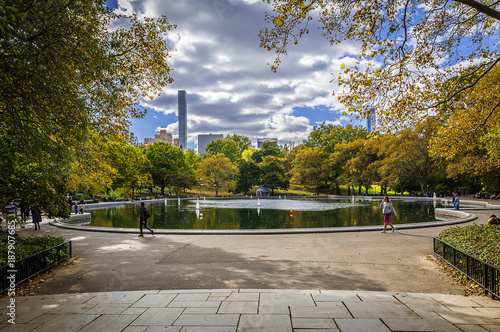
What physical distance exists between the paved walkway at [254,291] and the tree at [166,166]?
2054 inches

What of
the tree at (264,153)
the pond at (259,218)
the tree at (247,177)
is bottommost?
the pond at (259,218)

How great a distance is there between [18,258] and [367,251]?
1040cm

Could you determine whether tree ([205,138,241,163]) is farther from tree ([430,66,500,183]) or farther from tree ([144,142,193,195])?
tree ([430,66,500,183])

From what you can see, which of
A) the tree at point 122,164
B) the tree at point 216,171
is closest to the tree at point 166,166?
the tree at point 216,171

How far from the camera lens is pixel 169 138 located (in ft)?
646

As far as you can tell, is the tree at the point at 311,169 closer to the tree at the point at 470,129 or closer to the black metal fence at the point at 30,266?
the tree at the point at 470,129

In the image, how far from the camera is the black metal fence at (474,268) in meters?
5.98

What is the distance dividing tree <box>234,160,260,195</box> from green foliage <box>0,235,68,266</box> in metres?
60.9

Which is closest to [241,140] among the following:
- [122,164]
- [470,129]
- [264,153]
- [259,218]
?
[264,153]

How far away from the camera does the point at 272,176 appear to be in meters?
70.4

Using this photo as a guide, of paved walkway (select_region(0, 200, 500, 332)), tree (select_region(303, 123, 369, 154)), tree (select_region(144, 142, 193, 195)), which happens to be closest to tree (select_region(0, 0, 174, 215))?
paved walkway (select_region(0, 200, 500, 332))

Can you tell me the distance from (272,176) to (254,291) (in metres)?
64.5

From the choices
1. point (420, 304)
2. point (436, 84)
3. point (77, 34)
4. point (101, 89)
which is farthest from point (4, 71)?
point (436, 84)

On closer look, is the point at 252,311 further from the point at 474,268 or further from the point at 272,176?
the point at 272,176
